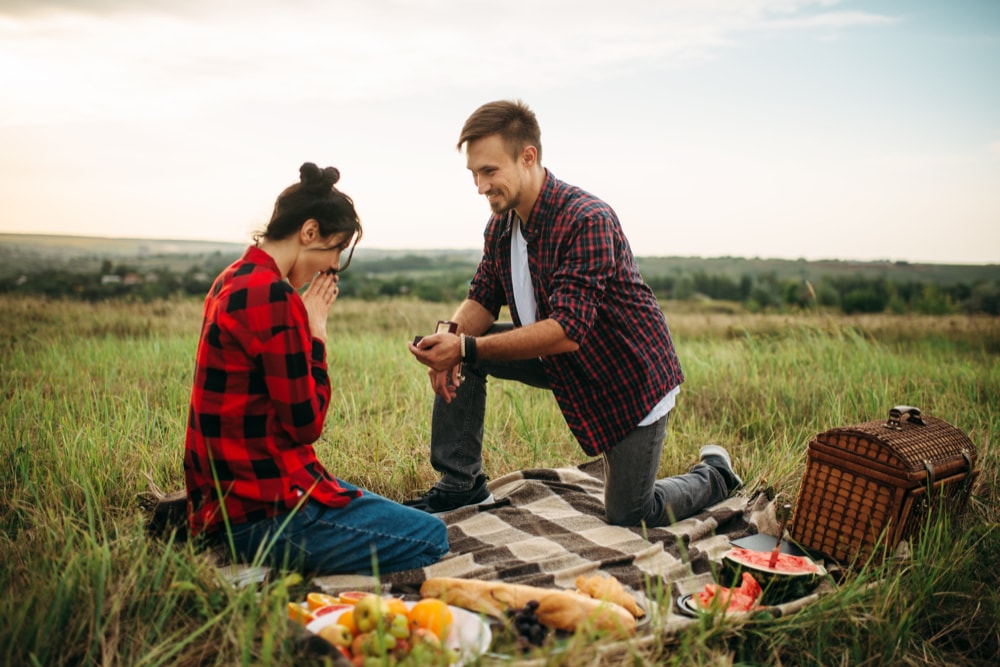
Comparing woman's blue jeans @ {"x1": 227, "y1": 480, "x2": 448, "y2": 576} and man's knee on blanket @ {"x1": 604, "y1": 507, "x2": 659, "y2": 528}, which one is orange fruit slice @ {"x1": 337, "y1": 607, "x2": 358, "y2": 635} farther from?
man's knee on blanket @ {"x1": 604, "y1": 507, "x2": 659, "y2": 528}

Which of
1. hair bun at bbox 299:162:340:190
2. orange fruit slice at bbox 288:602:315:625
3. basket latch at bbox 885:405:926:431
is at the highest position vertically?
hair bun at bbox 299:162:340:190

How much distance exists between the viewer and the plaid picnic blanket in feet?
10.6

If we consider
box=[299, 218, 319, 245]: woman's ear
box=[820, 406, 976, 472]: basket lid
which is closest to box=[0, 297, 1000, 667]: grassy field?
box=[820, 406, 976, 472]: basket lid

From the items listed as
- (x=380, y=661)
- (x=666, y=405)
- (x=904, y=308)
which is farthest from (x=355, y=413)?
(x=904, y=308)

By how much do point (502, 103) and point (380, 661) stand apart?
8.76 feet

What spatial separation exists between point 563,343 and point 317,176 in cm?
138

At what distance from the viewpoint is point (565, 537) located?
3699 millimetres

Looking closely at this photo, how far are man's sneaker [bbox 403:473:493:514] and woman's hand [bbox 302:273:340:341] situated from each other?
1370 millimetres

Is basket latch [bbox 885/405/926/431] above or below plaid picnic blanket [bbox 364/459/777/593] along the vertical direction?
above

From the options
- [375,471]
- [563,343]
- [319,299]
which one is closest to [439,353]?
[563,343]

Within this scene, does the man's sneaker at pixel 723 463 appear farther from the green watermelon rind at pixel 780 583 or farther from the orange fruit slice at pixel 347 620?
the orange fruit slice at pixel 347 620

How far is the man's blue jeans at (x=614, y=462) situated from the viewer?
12.3ft

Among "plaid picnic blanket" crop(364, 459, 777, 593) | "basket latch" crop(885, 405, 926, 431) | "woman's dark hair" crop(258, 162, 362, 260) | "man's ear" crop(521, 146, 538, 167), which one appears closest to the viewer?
"woman's dark hair" crop(258, 162, 362, 260)

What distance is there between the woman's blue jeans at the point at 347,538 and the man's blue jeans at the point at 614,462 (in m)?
0.71
